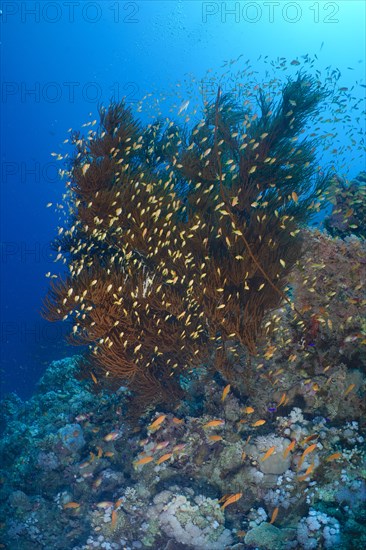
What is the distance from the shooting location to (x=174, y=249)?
22.3 feet

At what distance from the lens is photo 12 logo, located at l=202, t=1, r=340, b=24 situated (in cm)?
7300

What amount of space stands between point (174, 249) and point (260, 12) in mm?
90012

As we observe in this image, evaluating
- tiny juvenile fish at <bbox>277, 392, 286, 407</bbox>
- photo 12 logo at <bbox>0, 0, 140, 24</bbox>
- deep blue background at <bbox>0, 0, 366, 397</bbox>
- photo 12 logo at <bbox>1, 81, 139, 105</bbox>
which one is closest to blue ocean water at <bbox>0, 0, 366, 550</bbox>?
tiny juvenile fish at <bbox>277, 392, 286, 407</bbox>

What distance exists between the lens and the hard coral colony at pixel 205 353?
5.95 metres

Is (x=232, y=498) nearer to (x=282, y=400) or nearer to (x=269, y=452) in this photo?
(x=269, y=452)

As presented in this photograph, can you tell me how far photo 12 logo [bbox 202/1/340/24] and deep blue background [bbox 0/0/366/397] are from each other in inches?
11.4

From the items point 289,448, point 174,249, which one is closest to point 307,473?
point 289,448

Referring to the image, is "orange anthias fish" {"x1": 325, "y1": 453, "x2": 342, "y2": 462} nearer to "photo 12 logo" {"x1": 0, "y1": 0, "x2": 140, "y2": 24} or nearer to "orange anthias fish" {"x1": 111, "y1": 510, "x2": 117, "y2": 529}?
"orange anthias fish" {"x1": 111, "y1": 510, "x2": 117, "y2": 529}

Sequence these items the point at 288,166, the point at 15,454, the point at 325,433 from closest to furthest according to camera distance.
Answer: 1. the point at 325,433
2. the point at 288,166
3. the point at 15,454

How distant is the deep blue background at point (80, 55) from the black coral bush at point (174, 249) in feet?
165

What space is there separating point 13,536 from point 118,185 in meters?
6.87

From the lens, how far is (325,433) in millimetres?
5965

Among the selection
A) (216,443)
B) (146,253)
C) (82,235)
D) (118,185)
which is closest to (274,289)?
(146,253)

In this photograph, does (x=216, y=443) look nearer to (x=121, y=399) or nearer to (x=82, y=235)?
(x=121, y=399)
